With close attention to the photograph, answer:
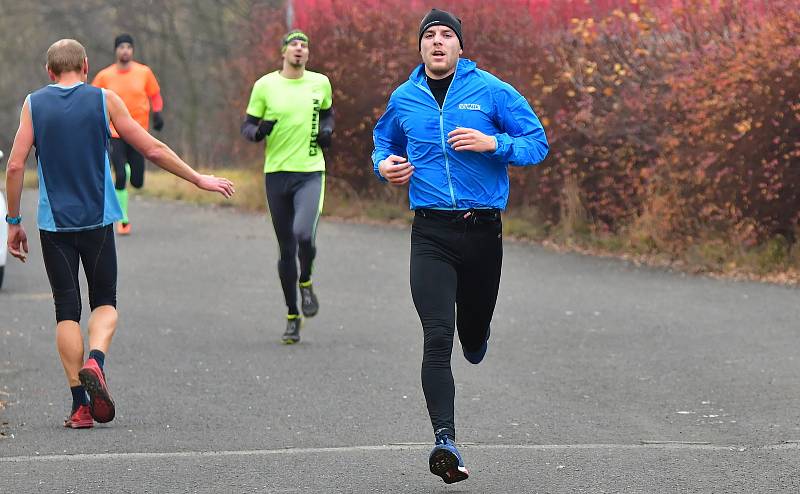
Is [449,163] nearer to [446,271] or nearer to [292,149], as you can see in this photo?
[446,271]

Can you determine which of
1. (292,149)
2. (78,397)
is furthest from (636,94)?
(78,397)

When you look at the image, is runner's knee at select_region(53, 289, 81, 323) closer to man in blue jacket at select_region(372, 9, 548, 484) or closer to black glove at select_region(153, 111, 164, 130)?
man in blue jacket at select_region(372, 9, 548, 484)

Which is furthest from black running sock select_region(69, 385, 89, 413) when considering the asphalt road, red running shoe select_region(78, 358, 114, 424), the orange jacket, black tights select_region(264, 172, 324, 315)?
the orange jacket

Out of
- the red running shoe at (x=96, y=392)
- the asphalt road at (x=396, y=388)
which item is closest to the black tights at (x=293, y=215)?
the asphalt road at (x=396, y=388)

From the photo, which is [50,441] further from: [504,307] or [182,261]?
[182,261]

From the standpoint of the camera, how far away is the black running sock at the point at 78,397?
789cm

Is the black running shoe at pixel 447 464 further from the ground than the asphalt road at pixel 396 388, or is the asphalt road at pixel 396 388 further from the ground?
the black running shoe at pixel 447 464

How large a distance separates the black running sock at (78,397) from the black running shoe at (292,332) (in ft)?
10.7

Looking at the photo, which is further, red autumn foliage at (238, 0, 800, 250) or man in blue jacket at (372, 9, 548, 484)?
red autumn foliage at (238, 0, 800, 250)

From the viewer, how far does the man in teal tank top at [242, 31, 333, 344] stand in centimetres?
1099

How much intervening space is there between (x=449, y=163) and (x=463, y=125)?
0.55 feet

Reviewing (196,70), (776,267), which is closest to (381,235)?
(776,267)

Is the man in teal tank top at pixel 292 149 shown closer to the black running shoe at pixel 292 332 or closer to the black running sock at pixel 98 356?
the black running shoe at pixel 292 332

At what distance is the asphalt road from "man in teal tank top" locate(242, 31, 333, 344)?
0.65 meters
